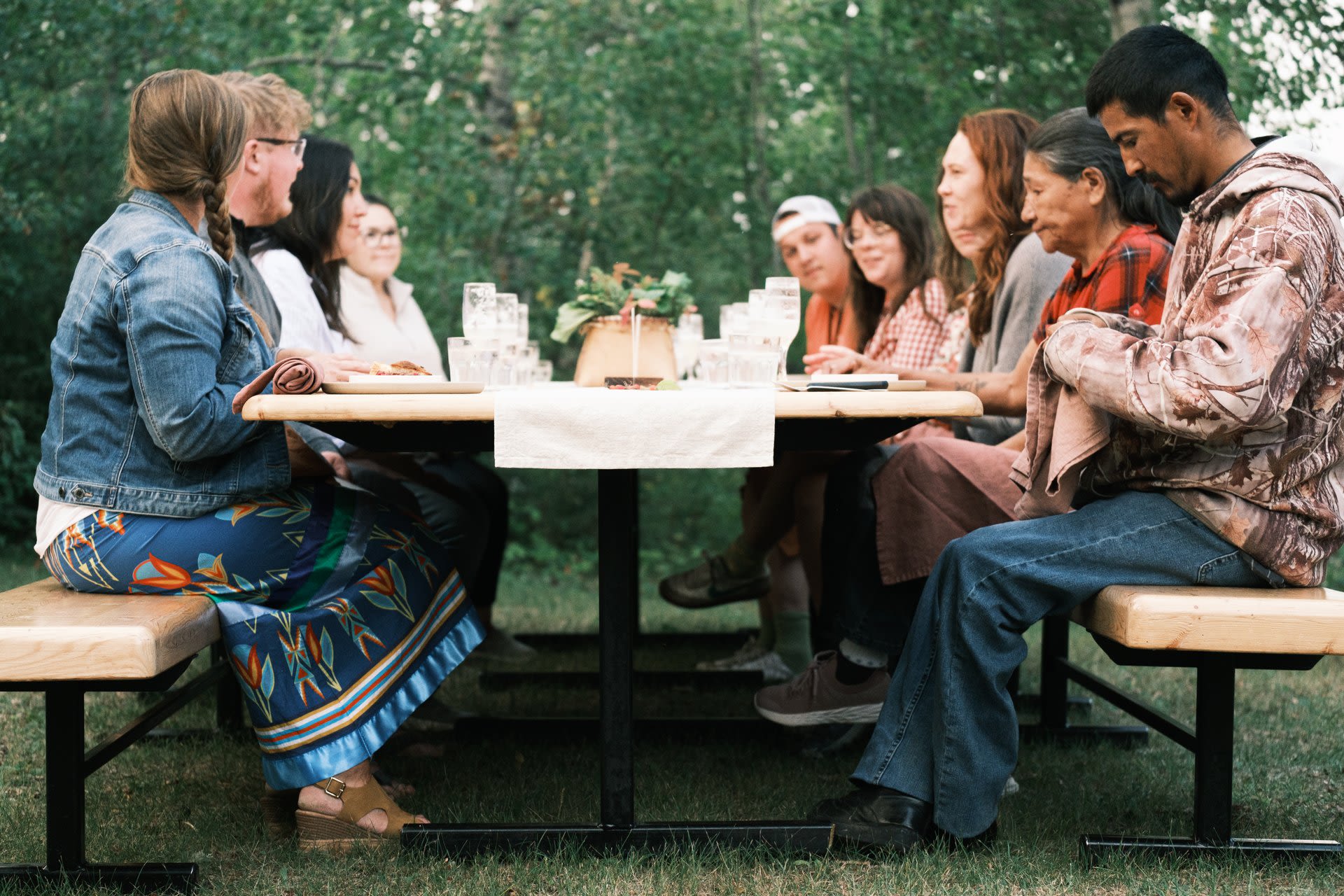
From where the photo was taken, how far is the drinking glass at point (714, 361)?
2990mm

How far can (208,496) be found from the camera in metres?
2.29

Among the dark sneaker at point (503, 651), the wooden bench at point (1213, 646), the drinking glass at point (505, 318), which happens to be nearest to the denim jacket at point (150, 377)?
the drinking glass at point (505, 318)

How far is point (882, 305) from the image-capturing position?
4.20m

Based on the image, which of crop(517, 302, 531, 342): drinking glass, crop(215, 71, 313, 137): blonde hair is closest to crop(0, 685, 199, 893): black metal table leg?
crop(517, 302, 531, 342): drinking glass

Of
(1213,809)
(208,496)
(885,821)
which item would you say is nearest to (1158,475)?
(1213,809)

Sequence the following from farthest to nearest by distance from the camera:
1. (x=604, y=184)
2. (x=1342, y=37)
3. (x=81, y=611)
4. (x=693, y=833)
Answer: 1. (x=604, y=184)
2. (x=1342, y=37)
3. (x=693, y=833)
4. (x=81, y=611)

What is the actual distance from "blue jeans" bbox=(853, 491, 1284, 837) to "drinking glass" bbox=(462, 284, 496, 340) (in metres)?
1.16

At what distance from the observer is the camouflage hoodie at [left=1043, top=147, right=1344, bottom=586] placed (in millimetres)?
1942

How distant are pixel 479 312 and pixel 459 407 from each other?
0.77 m

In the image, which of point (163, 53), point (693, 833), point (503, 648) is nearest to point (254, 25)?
point (163, 53)

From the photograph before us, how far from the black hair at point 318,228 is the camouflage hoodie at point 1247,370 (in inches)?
86.3

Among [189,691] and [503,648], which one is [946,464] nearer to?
[189,691]

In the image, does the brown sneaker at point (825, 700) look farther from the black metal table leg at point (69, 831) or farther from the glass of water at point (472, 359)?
the black metal table leg at point (69, 831)

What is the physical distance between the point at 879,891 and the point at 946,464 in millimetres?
974
